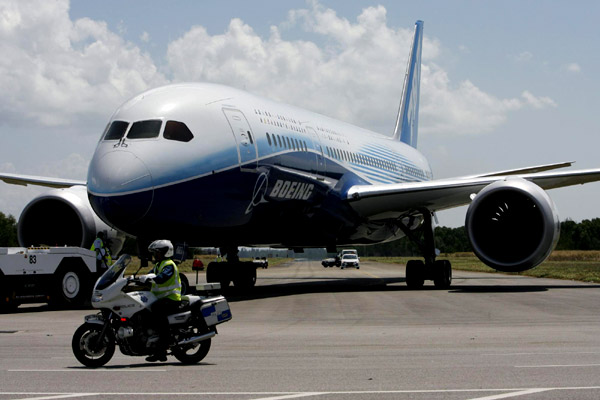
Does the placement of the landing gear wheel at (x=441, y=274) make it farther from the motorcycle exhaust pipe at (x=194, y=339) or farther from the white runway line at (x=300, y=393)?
the white runway line at (x=300, y=393)

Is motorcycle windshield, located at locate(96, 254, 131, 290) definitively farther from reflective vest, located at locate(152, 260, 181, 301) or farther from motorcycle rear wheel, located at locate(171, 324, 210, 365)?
motorcycle rear wheel, located at locate(171, 324, 210, 365)

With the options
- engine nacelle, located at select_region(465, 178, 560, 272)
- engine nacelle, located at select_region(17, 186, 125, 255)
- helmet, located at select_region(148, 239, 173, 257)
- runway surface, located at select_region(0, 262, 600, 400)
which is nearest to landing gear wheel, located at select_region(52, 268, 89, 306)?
runway surface, located at select_region(0, 262, 600, 400)

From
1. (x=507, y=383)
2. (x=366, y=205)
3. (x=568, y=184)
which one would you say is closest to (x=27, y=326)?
(x=507, y=383)

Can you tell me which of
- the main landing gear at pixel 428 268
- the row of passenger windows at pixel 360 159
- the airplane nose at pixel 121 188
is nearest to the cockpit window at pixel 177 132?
the airplane nose at pixel 121 188

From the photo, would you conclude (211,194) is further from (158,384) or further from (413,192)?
(158,384)

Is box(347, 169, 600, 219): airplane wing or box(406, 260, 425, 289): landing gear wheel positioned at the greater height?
box(347, 169, 600, 219): airplane wing

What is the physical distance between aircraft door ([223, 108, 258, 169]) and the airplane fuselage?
27 mm

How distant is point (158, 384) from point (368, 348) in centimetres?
376

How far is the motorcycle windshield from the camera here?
33.0 ft

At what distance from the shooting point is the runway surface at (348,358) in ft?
25.6

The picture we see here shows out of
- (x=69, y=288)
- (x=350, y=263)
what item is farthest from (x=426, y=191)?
(x=350, y=263)

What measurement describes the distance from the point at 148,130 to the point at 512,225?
1061 cm

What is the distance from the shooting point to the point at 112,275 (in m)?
10.1

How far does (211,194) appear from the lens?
18.1 meters
